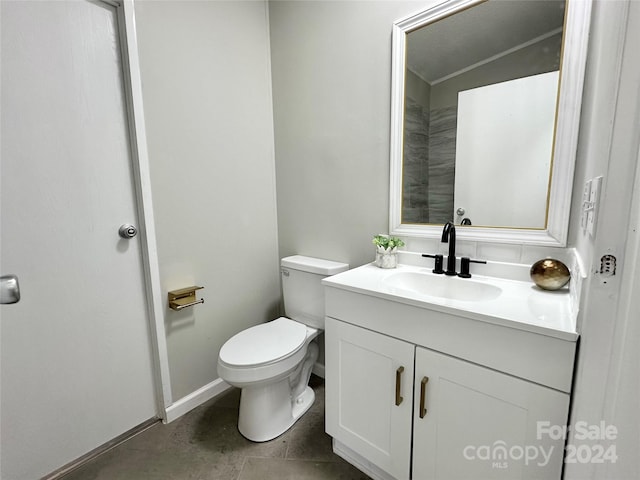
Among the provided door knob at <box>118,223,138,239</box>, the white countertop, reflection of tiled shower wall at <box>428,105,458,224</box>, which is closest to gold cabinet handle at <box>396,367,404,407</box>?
the white countertop

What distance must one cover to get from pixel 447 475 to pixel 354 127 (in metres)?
1.49

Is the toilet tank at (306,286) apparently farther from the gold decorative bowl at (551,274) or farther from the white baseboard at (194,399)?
the gold decorative bowl at (551,274)

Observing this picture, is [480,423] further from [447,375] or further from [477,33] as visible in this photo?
[477,33]

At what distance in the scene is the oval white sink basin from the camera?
110 cm

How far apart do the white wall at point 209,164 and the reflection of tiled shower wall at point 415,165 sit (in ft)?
2.95

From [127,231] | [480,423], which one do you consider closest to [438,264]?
[480,423]

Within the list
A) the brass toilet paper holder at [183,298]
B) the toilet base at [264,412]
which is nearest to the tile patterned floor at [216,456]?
the toilet base at [264,412]

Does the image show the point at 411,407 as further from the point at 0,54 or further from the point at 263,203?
the point at 0,54

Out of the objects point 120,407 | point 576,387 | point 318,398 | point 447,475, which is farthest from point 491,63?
point 120,407

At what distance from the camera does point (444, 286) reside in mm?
1196

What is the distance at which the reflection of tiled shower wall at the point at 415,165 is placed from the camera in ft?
4.30

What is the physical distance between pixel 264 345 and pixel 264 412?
322mm

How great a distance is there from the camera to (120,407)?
134 centimetres

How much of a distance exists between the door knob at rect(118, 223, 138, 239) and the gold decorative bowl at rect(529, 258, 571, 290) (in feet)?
5.38
